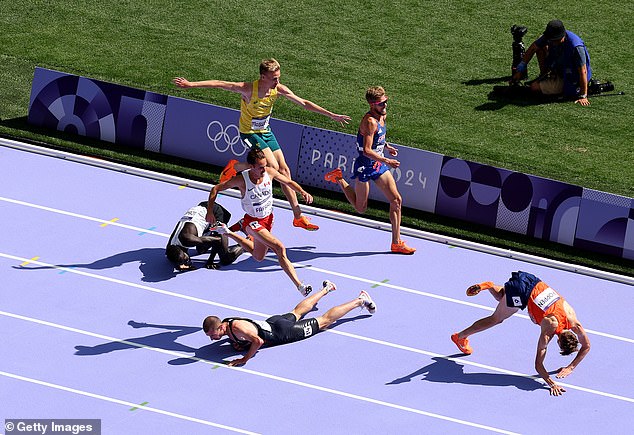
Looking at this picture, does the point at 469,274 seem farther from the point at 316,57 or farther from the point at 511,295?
the point at 316,57

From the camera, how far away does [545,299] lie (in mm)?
14266

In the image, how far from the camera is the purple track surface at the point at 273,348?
13.8 m

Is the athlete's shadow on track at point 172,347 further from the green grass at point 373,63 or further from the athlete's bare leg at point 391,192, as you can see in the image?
the green grass at point 373,63

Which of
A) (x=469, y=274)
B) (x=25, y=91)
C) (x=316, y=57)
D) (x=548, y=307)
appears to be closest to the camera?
(x=548, y=307)

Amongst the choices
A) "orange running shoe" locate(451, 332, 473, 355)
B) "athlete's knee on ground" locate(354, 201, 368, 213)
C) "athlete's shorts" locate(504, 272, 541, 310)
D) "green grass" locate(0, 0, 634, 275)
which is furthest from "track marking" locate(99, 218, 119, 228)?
"athlete's shorts" locate(504, 272, 541, 310)

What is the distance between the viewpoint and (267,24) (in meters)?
25.3

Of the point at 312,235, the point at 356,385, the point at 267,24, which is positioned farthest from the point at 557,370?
the point at 267,24

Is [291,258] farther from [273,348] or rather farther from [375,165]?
[273,348]

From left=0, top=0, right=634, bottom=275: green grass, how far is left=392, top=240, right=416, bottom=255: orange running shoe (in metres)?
1.02

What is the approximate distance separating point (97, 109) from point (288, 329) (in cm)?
754

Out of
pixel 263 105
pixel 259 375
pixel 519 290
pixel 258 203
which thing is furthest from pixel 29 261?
pixel 519 290

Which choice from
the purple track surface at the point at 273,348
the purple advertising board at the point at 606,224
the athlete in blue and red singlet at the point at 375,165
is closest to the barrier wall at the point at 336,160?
the purple advertising board at the point at 606,224

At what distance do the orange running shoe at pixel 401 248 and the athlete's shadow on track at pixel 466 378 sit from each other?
10.4 feet

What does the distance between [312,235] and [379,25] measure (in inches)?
326
